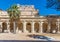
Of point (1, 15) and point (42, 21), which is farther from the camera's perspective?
point (1, 15)

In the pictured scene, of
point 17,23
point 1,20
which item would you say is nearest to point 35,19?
point 17,23

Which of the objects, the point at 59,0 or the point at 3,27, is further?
the point at 3,27

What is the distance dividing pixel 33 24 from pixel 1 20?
826 cm

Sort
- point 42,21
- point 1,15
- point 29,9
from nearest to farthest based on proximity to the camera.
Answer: point 42,21
point 1,15
point 29,9

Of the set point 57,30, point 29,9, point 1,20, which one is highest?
point 29,9

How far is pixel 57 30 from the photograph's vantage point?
4634 cm

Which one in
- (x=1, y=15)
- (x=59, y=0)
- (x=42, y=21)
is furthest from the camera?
(x=1, y=15)

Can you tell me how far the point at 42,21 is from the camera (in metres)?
46.2

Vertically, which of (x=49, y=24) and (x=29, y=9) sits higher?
(x=29, y=9)

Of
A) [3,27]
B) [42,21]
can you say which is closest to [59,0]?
[42,21]

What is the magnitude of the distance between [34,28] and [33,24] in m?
1.35

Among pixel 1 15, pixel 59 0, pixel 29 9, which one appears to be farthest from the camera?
pixel 29 9

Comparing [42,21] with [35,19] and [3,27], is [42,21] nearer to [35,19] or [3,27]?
[35,19]

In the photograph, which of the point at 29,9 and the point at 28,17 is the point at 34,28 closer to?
the point at 28,17
